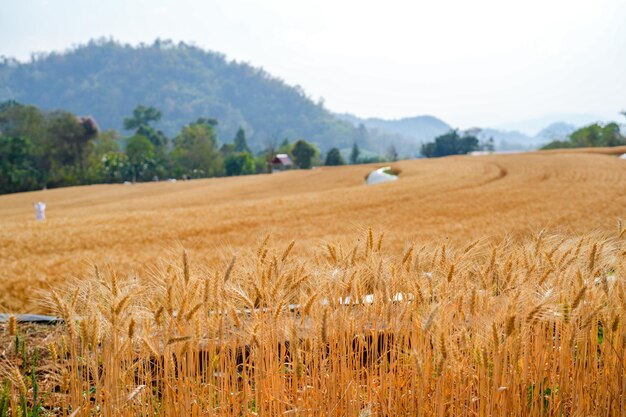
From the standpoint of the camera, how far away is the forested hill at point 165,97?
16875cm

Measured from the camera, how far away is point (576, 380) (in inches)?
100

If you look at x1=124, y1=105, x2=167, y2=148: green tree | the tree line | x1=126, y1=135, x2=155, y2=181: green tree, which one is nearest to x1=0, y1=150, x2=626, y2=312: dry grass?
the tree line

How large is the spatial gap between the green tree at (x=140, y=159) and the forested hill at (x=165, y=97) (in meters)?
97.0

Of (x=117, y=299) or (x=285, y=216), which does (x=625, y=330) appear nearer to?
(x=117, y=299)

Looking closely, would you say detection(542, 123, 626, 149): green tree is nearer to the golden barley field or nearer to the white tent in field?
the white tent in field

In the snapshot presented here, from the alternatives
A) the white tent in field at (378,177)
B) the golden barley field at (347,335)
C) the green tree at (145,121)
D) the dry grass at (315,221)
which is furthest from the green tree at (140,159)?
the golden barley field at (347,335)

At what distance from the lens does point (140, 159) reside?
5828cm

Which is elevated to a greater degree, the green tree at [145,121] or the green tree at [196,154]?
the green tree at [145,121]

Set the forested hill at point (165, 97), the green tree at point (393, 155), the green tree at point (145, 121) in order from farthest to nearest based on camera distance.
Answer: the forested hill at point (165, 97), the green tree at point (145, 121), the green tree at point (393, 155)

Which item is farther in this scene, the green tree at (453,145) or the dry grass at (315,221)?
the green tree at (453,145)

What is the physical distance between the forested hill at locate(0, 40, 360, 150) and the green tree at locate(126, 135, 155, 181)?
96996 millimetres

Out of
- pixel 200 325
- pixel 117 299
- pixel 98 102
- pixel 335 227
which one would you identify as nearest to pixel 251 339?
pixel 200 325

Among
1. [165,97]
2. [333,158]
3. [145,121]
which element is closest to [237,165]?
[333,158]

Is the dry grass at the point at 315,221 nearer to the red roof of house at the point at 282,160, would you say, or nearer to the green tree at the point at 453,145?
the green tree at the point at 453,145
